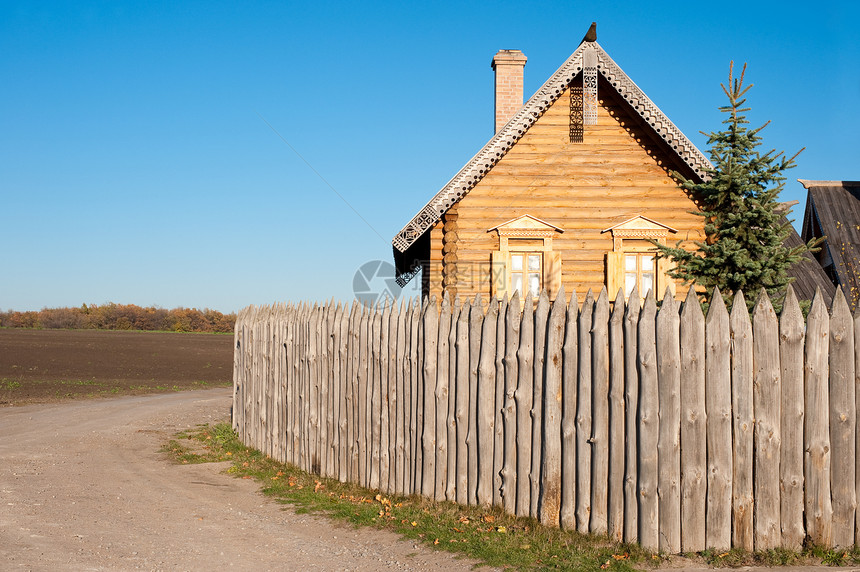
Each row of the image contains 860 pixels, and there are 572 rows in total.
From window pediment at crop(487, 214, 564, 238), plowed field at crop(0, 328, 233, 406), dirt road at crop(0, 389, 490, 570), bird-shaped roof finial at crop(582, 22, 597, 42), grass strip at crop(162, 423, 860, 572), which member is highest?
bird-shaped roof finial at crop(582, 22, 597, 42)

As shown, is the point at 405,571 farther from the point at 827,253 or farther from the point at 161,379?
the point at 161,379

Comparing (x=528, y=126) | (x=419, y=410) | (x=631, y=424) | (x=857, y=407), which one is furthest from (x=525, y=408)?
(x=528, y=126)

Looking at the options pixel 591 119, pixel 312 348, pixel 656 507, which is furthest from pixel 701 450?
pixel 591 119

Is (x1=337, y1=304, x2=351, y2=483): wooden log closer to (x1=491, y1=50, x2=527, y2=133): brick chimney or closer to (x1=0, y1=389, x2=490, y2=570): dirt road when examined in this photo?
(x1=0, y1=389, x2=490, y2=570): dirt road

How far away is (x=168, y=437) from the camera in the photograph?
13.0 meters

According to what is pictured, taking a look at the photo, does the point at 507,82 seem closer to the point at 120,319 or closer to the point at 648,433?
the point at 648,433

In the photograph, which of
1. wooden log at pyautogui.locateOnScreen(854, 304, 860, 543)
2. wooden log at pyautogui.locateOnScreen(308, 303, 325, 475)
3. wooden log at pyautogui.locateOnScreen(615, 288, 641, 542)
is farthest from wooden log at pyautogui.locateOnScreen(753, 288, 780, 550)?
wooden log at pyautogui.locateOnScreen(308, 303, 325, 475)

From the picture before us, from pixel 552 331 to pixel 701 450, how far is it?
159 cm

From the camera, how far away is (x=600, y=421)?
6227mm

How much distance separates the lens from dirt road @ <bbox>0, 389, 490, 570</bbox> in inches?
232

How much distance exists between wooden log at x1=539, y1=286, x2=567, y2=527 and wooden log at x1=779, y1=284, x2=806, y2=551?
5.93 feet

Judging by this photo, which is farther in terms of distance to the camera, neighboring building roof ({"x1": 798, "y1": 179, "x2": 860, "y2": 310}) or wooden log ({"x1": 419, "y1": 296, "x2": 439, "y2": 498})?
neighboring building roof ({"x1": 798, "y1": 179, "x2": 860, "y2": 310})

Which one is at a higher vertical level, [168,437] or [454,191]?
[454,191]

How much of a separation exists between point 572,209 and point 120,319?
8024 centimetres
